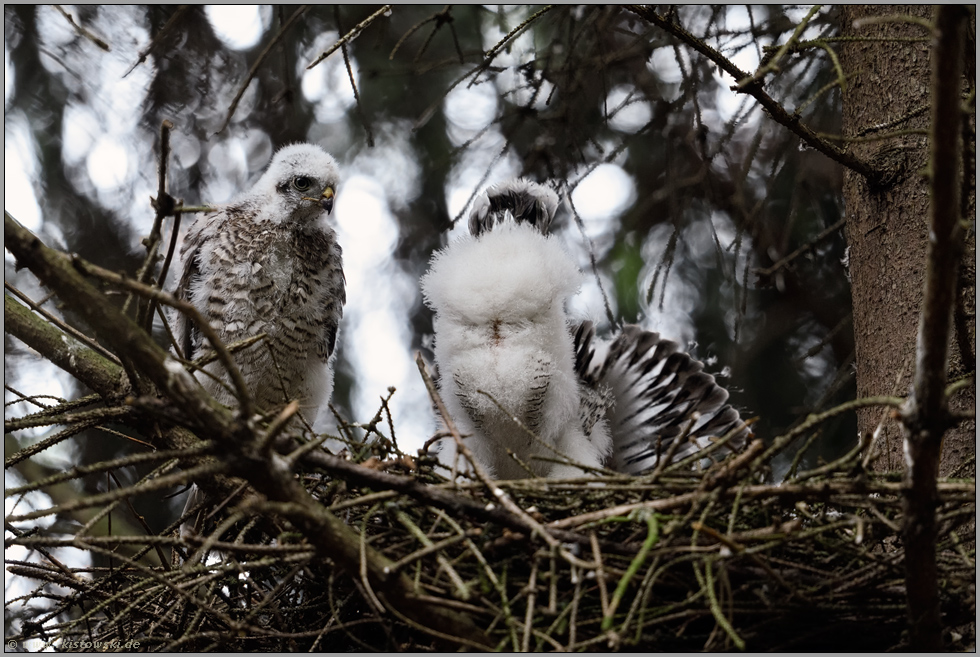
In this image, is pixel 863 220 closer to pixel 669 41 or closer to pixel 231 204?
pixel 669 41

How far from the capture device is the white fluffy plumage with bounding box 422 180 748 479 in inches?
116

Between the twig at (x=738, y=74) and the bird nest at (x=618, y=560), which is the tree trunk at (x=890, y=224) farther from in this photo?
the bird nest at (x=618, y=560)

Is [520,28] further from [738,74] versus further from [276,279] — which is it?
[276,279]

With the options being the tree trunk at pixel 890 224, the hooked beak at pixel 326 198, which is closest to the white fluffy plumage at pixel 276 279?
the hooked beak at pixel 326 198

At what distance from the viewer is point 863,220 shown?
9.52ft

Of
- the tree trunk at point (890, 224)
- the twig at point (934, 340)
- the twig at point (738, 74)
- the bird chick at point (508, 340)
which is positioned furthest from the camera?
the bird chick at point (508, 340)

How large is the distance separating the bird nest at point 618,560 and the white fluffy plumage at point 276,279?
130 cm

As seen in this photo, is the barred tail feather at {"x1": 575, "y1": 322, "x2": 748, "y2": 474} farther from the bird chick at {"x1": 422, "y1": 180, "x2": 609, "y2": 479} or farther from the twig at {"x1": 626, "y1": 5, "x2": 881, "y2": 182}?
the twig at {"x1": 626, "y1": 5, "x2": 881, "y2": 182}

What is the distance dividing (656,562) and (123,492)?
3.54 feet

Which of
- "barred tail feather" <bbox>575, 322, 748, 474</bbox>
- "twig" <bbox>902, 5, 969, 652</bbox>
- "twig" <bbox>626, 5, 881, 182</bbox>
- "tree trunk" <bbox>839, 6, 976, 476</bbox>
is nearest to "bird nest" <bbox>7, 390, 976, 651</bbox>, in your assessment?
"twig" <bbox>902, 5, 969, 652</bbox>

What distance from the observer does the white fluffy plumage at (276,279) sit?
340cm

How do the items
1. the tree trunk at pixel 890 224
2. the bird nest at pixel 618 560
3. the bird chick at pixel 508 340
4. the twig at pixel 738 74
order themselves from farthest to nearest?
1. the bird chick at pixel 508 340
2. the tree trunk at pixel 890 224
3. the twig at pixel 738 74
4. the bird nest at pixel 618 560

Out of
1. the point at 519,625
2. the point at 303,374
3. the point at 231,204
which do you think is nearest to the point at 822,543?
the point at 519,625

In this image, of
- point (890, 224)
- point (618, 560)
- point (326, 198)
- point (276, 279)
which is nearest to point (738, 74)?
point (890, 224)
